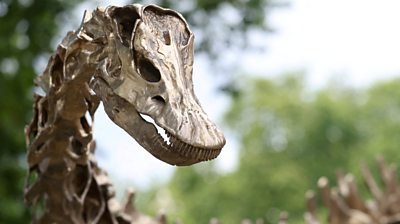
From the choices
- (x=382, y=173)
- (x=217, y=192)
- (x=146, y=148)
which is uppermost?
(x=217, y=192)

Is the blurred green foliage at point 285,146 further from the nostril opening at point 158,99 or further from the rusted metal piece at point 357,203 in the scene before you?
the nostril opening at point 158,99

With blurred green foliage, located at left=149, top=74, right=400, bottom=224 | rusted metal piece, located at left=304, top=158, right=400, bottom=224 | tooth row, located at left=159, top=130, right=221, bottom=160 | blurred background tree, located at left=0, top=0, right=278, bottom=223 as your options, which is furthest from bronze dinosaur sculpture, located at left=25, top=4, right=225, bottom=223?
blurred green foliage, located at left=149, top=74, right=400, bottom=224

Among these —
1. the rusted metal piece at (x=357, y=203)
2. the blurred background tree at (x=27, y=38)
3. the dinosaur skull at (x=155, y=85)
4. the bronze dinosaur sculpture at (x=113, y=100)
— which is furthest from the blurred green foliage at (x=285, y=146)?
the dinosaur skull at (x=155, y=85)

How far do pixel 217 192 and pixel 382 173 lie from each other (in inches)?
592

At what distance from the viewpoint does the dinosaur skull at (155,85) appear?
6.28ft

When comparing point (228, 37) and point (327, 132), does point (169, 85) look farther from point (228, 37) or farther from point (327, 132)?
point (327, 132)

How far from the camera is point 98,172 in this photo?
290 centimetres

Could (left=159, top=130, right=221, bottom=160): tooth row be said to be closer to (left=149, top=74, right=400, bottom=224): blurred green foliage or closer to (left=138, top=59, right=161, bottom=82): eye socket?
(left=138, top=59, right=161, bottom=82): eye socket

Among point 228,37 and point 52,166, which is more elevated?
point 228,37

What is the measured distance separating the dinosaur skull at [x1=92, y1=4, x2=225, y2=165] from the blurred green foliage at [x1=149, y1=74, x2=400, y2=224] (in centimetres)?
1702

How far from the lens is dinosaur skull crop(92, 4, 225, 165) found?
6.28 ft

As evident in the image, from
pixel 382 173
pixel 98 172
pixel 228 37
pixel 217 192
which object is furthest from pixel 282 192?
pixel 98 172

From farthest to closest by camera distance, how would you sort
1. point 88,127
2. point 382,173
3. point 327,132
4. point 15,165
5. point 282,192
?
1. point 327,132
2. point 282,192
3. point 15,165
4. point 382,173
5. point 88,127

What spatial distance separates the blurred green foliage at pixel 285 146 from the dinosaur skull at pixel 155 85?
55.8 feet
